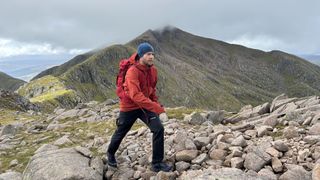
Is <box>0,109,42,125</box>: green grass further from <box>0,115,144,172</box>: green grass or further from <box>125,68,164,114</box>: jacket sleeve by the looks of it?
<box>125,68,164,114</box>: jacket sleeve

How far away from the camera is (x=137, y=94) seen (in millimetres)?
12547

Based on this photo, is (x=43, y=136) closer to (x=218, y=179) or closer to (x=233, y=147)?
(x=233, y=147)

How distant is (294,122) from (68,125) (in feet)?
51.3

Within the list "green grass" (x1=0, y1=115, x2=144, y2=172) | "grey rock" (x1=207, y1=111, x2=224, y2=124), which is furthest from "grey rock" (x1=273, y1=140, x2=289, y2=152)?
"grey rock" (x1=207, y1=111, x2=224, y2=124)

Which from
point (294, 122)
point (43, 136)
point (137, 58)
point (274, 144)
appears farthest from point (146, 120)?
point (43, 136)

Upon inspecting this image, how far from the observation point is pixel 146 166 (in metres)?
14.4

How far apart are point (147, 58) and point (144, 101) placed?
1.36 m

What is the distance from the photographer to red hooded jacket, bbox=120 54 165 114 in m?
12.6

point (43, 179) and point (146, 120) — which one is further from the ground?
point (146, 120)

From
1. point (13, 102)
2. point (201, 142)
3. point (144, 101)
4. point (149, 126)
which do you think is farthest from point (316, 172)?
point (13, 102)

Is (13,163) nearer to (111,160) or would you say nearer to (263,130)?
(111,160)

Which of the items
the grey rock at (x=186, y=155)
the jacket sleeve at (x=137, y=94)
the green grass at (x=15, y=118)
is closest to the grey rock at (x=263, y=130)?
the grey rock at (x=186, y=155)

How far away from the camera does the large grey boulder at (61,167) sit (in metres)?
13.2

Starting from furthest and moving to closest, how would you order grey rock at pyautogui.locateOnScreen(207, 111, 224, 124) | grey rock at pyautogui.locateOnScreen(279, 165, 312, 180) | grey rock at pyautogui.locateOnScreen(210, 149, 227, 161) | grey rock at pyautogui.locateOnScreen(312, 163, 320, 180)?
grey rock at pyautogui.locateOnScreen(207, 111, 224, 124)
grey rock at pyautogui.locateOnScreen(210, 149, 227, 161)
grey rock at pyautogui.locateOnScreen(279, 165, 312, 180)
grey rock at pyautogui.locateOnScreen(312, 163, 320, 180)
